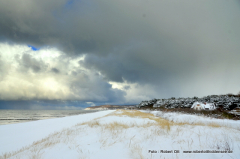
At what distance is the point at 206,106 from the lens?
37812 mm

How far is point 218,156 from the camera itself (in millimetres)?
4469

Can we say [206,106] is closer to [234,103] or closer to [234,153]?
[234,103]

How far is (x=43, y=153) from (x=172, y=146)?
5.24m

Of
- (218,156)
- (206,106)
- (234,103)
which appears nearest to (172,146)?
(218,156)

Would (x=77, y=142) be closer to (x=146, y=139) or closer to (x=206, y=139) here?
(x=146, y=139)

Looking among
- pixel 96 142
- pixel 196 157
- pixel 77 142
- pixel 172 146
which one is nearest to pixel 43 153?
pixel 77 142

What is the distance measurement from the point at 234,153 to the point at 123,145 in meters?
4.20

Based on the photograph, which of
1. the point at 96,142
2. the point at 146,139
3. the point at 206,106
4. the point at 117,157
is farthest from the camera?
the point at 206,106

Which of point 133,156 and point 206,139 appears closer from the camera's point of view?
point 133,156

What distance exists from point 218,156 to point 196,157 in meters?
0.78

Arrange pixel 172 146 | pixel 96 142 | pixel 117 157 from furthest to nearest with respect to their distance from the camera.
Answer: pixel 96 142 < pixel 172 146 < pixel 117 157

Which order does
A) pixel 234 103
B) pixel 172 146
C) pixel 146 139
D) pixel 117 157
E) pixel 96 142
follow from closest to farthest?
pixel 117 157
pixel 172 146
pixel 96 142
pixel 146 139
pixel 234 103

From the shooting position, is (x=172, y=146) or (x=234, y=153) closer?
(x=234, y=153)

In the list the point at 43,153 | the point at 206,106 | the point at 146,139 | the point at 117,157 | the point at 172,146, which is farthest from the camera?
the point at 206,106
